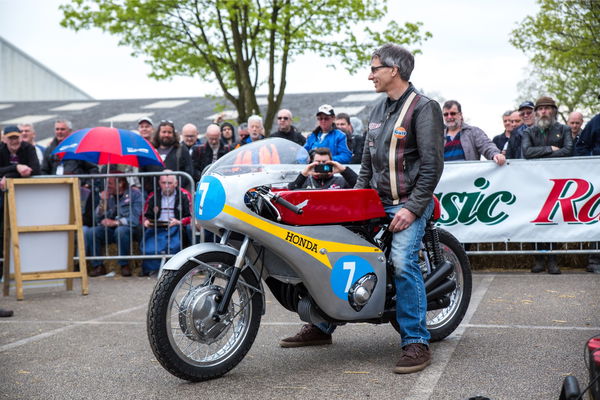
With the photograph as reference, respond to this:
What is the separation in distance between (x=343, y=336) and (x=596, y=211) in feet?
16.3

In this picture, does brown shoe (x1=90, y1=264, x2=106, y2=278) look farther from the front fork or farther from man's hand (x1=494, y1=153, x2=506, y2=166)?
the front fork

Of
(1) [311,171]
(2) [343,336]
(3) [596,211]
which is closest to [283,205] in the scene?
(1) [311,171]

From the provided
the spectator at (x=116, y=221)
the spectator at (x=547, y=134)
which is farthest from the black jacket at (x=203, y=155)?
the spectator at (x=547, y=134)

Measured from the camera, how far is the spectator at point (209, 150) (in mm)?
11516

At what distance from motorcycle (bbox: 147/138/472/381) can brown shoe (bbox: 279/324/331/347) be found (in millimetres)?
605

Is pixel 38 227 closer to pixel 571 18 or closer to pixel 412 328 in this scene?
pixel 412 328

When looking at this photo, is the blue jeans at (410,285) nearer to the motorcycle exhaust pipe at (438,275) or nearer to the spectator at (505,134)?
the motorcycle exhaust pipe at (438,275)

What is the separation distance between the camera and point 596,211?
950 centimetres

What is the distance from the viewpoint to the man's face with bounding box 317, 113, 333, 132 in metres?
9.83

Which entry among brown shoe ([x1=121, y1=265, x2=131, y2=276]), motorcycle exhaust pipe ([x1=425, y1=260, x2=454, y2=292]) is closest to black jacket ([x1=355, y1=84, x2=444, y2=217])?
motorcycle exhaust pipe ([x1=425, y1=260, x2=454, y2=292])

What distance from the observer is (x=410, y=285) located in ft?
16.3

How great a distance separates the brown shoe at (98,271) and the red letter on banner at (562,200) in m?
5.92

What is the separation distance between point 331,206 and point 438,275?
38.4 inches

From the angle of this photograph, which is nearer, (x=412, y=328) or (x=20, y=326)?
(x=412, y=328)
